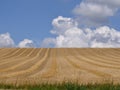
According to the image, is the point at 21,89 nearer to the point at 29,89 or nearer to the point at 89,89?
the point at 29,89

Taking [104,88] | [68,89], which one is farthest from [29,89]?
[104,88]

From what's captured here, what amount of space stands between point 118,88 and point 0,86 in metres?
6.59

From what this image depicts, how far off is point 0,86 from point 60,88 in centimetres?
363

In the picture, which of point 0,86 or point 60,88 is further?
point 0,86

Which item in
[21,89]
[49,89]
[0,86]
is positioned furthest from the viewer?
[0,86]

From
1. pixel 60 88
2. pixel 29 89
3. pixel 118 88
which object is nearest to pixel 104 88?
pixel 118 88

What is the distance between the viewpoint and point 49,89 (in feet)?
61.2

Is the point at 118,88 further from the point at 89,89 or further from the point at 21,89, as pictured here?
the point at 21,89

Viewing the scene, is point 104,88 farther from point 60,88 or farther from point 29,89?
point 29,89

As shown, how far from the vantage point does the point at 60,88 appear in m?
20.2

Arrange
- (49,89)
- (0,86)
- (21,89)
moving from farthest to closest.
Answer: (0,86)
(21,89)
(49,89)

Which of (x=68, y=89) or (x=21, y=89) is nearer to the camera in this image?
(x=68, y=89)

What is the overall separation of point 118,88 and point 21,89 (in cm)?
489

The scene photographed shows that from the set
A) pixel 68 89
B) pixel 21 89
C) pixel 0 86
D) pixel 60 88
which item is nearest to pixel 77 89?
pixel 68 89
